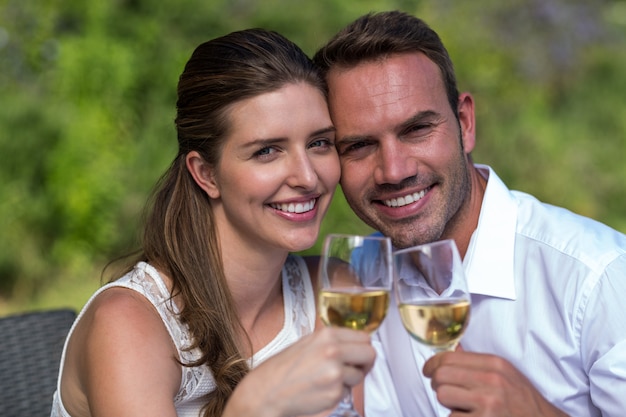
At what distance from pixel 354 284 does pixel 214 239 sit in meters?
1.14

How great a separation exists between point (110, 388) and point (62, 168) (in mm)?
4710

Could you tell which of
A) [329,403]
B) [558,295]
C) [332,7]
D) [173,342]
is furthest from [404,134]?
[332,7]

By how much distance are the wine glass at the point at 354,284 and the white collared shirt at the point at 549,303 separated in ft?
2.56

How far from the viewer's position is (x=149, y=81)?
24.2ft

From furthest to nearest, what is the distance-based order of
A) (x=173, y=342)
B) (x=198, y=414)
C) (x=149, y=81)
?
(x=149, y=81) < (x=198, y=414) < (x=173, y=342)

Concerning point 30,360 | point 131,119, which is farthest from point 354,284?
point 131,119

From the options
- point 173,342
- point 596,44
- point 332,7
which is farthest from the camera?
point 596,44

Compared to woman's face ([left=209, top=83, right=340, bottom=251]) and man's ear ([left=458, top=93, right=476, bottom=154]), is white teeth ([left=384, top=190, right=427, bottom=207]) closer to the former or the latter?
woman's face ([left=209, top=83, right=340, bottom=251])

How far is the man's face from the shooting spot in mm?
2791

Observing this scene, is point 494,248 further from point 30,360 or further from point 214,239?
point 30,360

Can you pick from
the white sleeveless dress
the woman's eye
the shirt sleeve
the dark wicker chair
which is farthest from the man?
→ the dark wicker chair

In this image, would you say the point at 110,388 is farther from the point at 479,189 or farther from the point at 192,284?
the point at 479,189

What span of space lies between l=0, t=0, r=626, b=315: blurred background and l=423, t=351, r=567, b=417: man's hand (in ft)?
14.6

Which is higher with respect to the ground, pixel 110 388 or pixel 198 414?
pixel 110 388
